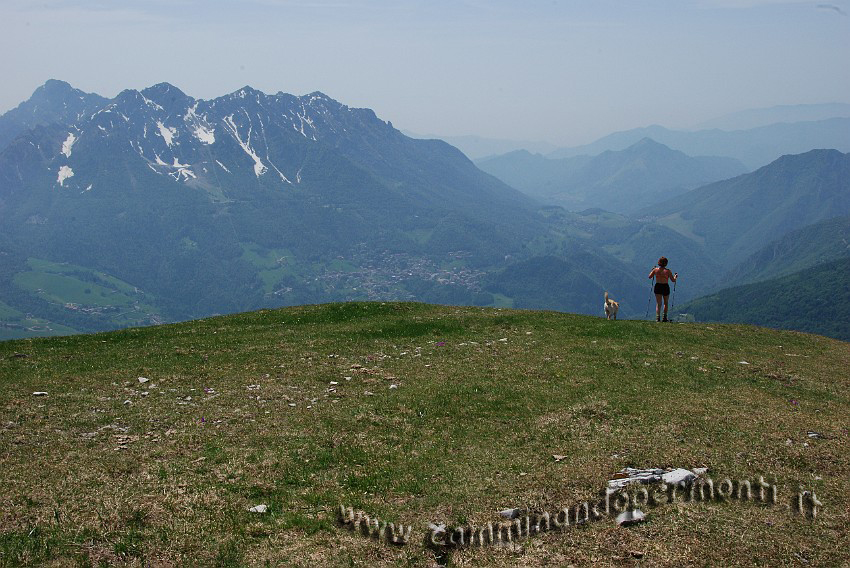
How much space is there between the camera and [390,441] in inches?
722

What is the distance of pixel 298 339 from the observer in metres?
31.8

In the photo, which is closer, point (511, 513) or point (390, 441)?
point (511, 513)

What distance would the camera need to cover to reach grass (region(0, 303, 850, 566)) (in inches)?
488

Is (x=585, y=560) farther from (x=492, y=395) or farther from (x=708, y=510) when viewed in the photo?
(x=492, y=395)

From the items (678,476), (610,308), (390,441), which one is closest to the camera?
(678,476)

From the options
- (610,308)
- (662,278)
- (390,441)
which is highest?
(662,278)

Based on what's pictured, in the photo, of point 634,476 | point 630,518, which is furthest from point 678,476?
point 630,518

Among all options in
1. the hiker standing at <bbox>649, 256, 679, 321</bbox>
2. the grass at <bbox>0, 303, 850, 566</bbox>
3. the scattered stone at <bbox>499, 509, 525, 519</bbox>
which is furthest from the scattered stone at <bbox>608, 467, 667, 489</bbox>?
the hiker standing at <bbox>649, 256, 679, 321</bbox>

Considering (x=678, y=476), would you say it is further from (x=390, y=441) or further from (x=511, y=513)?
(x=390, y=441)

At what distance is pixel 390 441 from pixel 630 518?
787 cm

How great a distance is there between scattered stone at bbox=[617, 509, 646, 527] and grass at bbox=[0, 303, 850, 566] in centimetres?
25

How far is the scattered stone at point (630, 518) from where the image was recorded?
13.3m

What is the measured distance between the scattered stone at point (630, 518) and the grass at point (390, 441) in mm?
247

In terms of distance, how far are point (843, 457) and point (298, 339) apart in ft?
82.1
